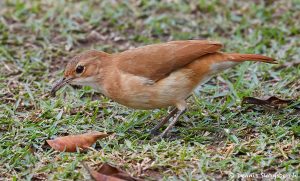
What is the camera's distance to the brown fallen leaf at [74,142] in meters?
6.04

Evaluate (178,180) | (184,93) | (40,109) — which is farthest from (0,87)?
(178,180)

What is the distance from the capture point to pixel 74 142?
6.05 m

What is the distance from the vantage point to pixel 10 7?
10055 mm

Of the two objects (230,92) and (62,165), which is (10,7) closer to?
(230,92)

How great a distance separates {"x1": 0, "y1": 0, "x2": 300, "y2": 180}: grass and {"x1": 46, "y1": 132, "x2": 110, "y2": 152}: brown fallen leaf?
3.1 inches

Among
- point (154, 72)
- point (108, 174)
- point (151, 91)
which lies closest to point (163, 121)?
point (151, 91)

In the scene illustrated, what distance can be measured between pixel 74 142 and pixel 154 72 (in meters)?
1.04

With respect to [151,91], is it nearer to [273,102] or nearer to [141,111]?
[141,111]

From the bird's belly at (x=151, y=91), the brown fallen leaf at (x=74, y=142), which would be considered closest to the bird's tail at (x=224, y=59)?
the bird's belly at (x=151, y=91)

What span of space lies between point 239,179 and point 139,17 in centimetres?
477

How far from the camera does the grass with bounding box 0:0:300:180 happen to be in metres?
5.70

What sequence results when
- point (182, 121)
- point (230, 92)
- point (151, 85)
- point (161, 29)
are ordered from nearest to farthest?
point (151, 85) → point (182, 121) → point (230, 92) → point (161, 29)

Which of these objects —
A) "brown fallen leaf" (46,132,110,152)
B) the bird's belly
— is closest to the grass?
"brown fallen leaf" (46,132,110,152)

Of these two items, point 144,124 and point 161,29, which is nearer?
point 144,124
